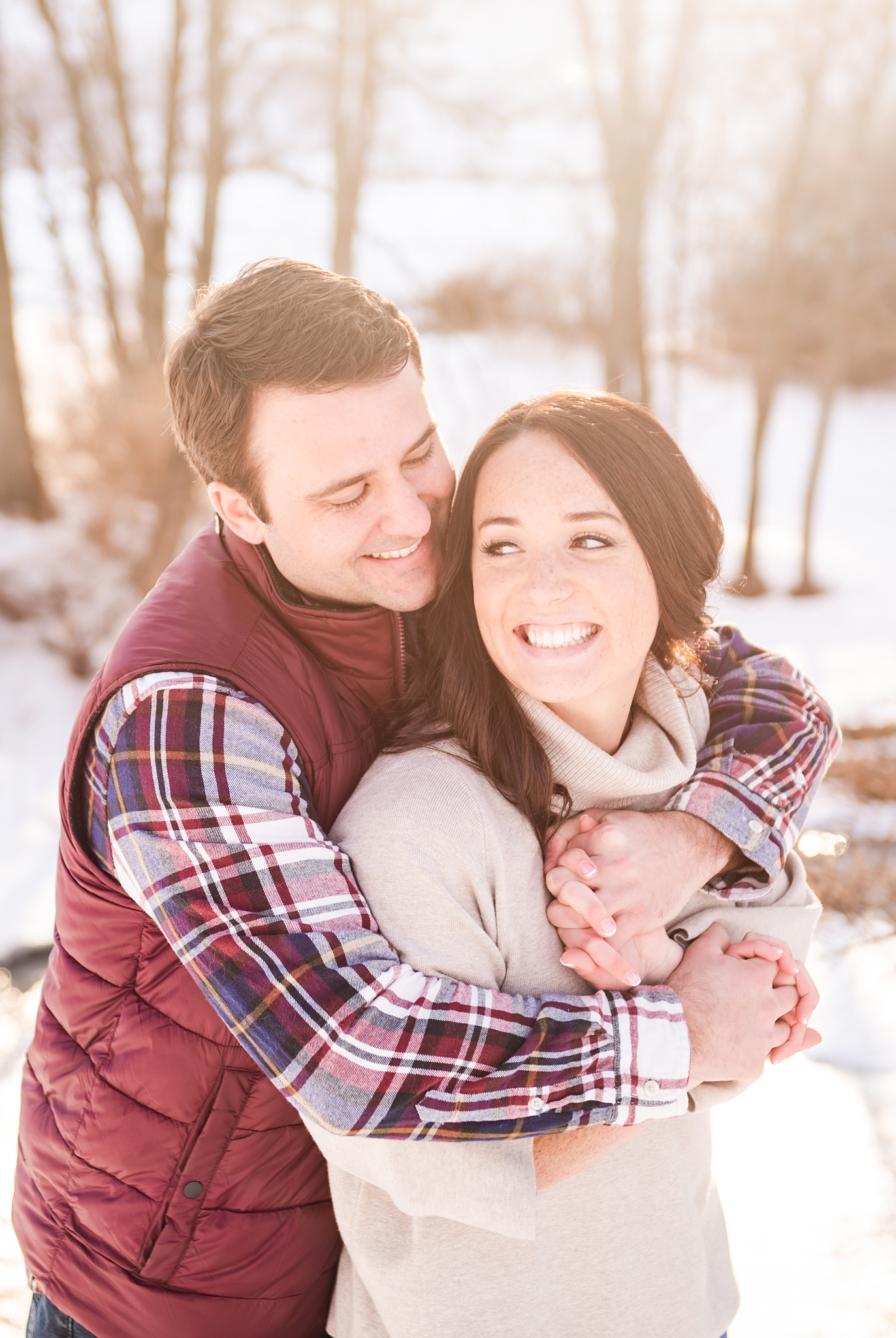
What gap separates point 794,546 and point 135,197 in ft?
29.8

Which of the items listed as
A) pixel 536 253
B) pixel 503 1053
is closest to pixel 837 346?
pixel 536 253

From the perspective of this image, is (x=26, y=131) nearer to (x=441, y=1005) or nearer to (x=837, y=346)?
(x=837, y=346)

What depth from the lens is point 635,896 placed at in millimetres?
1472

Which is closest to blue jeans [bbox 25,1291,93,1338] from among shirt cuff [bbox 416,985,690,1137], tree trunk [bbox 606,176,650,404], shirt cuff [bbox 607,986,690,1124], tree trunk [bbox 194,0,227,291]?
shirt cuff [bbox 416,985,690,1137]

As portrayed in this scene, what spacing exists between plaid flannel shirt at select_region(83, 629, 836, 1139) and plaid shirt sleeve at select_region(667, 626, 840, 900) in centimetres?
40

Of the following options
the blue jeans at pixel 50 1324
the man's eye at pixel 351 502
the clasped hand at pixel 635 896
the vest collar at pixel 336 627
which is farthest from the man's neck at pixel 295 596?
the blue jeans at pixel 50 1324

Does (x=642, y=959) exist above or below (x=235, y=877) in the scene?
below

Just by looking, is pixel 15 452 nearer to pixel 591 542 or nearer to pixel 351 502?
pixel 351 502

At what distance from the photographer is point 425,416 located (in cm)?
182

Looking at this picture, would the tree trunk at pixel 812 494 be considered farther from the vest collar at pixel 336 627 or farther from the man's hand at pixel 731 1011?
the man's hand at pixel 731 1011

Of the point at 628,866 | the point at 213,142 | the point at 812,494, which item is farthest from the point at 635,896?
the point at 812,494

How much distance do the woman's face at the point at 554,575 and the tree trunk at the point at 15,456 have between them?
8.21 metres

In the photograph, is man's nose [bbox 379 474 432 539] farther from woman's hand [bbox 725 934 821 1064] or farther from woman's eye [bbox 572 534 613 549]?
woman's hand [bbox 725 934 821 1064]

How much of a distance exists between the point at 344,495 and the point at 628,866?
808 mm
